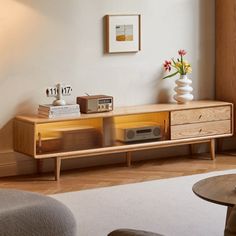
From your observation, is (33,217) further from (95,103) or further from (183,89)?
(183,89)

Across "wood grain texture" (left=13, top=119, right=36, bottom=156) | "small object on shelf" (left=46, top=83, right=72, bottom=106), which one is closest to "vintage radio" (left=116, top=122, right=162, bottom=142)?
"small object on shelf" (left=46, top=83, right=72, bottom=106)

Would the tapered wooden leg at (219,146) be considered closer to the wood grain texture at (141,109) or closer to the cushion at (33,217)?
the wood grain texture at (141,109)

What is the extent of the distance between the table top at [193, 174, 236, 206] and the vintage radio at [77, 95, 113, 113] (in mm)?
2072

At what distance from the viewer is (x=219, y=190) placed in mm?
3758

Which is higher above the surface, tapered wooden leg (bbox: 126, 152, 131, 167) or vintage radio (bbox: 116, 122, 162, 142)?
vintage radio (bbox: 116, 122, 162, 142)

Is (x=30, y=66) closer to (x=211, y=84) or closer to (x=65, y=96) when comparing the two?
(x=65, y=96)

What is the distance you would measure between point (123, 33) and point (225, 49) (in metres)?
1.09

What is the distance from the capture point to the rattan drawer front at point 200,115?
20.4ft

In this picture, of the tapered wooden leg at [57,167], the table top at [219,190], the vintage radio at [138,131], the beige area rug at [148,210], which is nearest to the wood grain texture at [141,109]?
the vintage radio at [138,131]

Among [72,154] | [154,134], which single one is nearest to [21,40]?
[72,154]

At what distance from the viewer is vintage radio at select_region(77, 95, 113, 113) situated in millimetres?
5879

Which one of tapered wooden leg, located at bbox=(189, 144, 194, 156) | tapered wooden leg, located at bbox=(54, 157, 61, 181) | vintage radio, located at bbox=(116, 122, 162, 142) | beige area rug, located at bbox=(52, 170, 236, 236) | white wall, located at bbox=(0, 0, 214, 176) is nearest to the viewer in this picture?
beige area rug, located at bbox=(52, 170, 236, 236)

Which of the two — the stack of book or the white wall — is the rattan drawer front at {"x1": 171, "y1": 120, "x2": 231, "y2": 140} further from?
the stack of book

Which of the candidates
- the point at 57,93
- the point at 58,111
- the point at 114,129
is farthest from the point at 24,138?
the point at 114,129
